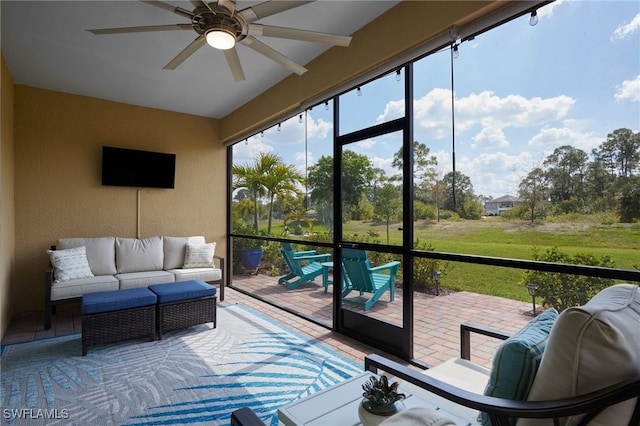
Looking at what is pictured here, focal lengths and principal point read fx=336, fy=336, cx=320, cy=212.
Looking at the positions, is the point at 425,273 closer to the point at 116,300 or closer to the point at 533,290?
the point at 533,290

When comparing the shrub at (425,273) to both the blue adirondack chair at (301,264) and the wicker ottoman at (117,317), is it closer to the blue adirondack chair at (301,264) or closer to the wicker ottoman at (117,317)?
the blue adirondack chair at (301,264)

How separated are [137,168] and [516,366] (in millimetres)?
5460

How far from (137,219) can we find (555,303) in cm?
540

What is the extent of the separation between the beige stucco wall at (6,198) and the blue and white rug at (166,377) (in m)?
0.84

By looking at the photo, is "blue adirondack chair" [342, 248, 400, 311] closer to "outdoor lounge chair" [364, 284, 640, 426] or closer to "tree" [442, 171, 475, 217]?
"tree" [442, 171, 475, 217]

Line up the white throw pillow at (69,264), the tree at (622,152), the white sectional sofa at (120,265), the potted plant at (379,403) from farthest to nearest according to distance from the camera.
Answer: the white throw pillow at (69,264) < the white sectional sofa at (120,265) < the tree at (622,152) < the potted plant at (379,403)

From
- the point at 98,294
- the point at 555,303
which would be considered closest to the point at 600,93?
the point at 555,303

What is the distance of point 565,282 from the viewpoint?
6.93 feet

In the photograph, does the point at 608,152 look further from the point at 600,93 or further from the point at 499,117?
the point at 499,117

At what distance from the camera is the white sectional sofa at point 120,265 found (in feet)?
12.7

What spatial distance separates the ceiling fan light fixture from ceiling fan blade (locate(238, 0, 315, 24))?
0.15 m

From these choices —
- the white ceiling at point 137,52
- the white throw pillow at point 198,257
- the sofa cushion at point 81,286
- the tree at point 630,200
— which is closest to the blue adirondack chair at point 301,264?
the white throw pillow at point 198,257

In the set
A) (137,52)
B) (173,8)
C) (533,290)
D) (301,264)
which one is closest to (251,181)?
(301,264)

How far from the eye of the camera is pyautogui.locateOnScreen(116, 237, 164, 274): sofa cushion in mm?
4691
